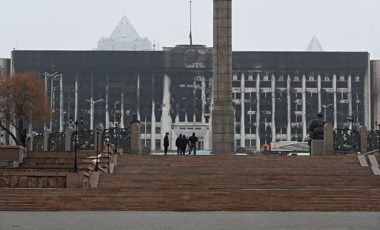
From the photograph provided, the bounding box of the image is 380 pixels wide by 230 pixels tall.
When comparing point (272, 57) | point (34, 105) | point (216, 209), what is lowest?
point (216, 209)

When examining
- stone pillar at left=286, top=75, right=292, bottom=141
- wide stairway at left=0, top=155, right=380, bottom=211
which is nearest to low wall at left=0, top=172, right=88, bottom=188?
wide stairway at left=0, top=155, right=380, bottom=211

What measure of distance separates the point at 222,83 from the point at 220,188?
67.6 feet

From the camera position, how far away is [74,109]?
471 ft

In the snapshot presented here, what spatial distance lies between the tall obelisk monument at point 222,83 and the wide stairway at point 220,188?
28.3 feet

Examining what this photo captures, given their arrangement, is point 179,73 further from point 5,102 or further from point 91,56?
point 5,102

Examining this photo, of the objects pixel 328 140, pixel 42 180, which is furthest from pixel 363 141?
pixel 42 180

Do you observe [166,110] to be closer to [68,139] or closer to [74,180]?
[68,139]

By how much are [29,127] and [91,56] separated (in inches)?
637

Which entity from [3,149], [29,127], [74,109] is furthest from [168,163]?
[74,109]

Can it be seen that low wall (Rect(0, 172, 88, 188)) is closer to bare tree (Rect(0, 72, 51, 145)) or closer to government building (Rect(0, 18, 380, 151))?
bare tree (Rect(0, 72, 51, 145))

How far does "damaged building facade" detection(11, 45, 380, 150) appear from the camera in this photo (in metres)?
141

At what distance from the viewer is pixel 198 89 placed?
143 meters
